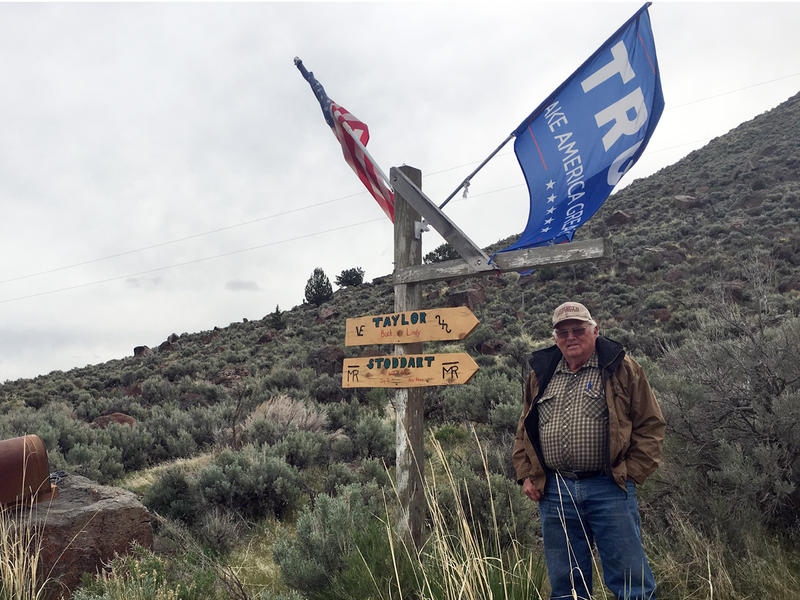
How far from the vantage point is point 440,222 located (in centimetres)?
455

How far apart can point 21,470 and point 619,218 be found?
35.7 m

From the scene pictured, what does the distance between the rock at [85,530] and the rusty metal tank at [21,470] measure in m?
0.19

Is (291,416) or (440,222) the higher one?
(440,222)

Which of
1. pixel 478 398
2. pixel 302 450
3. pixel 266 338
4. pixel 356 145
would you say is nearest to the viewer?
pixel 356 145

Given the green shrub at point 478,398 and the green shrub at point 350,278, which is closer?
the green shrub at point 478,398

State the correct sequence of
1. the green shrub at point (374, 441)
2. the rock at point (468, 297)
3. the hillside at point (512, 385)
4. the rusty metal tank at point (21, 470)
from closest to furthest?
the rusty metal tank at point (21, 470), the hillside at point (512, 385), the green shrub at point (374, 441), the rock at point (468, 297)

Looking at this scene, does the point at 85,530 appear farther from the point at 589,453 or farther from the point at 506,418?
the point at 506,418

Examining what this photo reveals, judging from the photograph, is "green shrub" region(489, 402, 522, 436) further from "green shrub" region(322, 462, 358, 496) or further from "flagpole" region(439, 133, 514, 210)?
"flagpole" region(439, 133, 514, 210)

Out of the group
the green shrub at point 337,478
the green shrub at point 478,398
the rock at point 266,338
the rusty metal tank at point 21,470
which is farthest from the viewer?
the rock at point 266,338

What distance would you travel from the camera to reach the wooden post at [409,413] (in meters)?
4.24

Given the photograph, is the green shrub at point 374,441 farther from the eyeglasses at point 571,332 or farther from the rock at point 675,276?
the rock at point 675,276

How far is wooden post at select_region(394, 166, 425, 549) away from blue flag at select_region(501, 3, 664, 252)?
99 centimetres

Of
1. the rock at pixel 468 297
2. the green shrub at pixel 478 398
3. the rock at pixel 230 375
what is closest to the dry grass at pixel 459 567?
the green shrub at pixel 478 398

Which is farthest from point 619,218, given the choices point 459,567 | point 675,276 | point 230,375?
point 459,567
